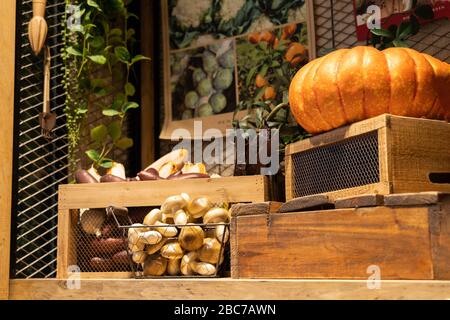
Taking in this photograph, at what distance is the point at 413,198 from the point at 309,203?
223 mm

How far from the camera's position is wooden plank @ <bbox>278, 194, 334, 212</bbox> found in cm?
130

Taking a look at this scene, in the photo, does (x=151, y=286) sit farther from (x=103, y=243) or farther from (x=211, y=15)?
(x=211, y=15)

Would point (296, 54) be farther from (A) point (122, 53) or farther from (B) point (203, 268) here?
(B) point (203, 268)

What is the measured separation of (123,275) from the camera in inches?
68.8

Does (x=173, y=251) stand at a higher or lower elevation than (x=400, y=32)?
lower

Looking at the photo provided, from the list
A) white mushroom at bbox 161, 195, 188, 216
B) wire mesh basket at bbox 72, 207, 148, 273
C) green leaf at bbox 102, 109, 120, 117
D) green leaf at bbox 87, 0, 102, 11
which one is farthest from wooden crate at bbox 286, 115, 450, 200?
green leaf at bbox 87, 0, 102, 11

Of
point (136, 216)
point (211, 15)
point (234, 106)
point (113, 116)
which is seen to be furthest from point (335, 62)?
point (113, 116)

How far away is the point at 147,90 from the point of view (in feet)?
7.86

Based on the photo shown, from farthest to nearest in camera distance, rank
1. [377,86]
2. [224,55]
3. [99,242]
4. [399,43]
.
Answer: [224,55] < [99,242] < [399,43] < [377,86]

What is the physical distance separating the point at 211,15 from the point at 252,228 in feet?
3.57

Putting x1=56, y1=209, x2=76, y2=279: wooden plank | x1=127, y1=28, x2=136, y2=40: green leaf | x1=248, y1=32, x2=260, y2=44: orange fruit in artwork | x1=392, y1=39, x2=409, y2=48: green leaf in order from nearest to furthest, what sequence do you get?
x1=392, y1=39, x2=409, y2=48: green leaf < x1=56, y1=209, x2=76, y2=279: wooden plank < x1=248, y1=32, x2=260, y2=44: orange fruit in artwork < x1=127, y1=28, x2=136, y2=40: green leaf

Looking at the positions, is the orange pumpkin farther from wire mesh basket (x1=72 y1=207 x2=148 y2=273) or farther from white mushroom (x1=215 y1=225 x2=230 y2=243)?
wire mesh basket (x1=72 y1=207 x2=148 y2=273)

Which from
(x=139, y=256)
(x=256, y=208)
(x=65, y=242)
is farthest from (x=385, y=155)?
(x=65, y=242)

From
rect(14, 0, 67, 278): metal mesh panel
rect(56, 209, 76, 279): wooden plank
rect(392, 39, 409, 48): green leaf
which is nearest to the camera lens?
rect(392, 39, 409, 48): green leaf
